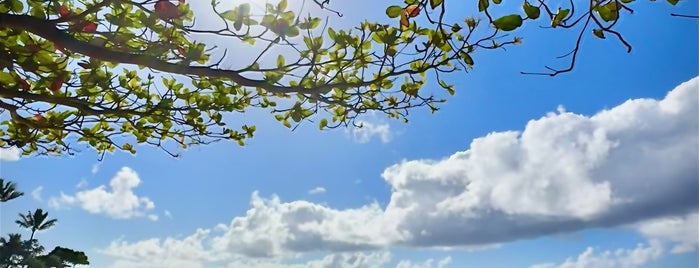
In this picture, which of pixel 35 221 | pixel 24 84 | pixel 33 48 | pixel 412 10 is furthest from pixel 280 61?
pixel 35 221

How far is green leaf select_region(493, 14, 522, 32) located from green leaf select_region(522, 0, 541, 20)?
0.13ft

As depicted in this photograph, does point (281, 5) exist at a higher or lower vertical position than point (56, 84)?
higher

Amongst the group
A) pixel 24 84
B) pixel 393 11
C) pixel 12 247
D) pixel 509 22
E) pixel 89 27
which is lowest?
pixel 509 22

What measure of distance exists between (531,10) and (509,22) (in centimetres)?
10

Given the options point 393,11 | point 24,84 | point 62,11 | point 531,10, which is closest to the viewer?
point 531,10

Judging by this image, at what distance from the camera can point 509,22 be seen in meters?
2.25

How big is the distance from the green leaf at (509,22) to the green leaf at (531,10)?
0.13 ft

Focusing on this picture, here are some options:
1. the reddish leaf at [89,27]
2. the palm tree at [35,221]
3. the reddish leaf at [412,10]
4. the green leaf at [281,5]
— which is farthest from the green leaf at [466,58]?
the palm tree at [35,221]

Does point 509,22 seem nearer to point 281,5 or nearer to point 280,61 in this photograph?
point 281,5

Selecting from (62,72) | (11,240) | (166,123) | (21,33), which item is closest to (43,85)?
(62,72)

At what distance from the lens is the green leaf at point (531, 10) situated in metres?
2.17

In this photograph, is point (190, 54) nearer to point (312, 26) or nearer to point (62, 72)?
point (312, 26)

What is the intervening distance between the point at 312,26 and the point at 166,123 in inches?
79.1

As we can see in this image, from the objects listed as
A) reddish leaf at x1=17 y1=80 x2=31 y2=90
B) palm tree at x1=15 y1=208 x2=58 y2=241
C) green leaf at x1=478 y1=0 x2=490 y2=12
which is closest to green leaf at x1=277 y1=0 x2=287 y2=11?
green leaf at x1=478 y1=0 x2=490 y2=12
